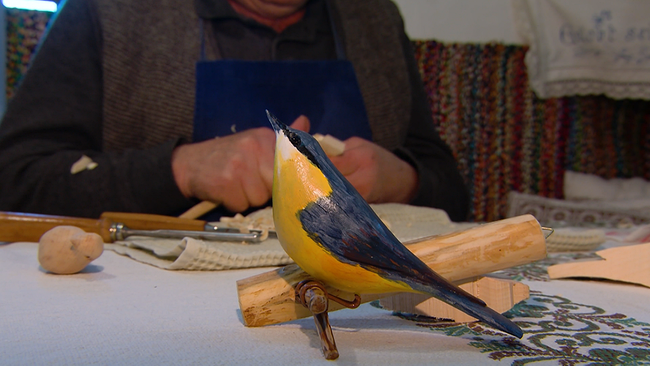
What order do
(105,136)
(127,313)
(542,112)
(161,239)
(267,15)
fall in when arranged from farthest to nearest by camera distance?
(542,112), (267,15), (105,136), (161,239), (127,313)

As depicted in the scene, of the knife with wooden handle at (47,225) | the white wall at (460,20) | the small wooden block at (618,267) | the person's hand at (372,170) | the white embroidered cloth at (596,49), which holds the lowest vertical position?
the small wooden block at (618,267)

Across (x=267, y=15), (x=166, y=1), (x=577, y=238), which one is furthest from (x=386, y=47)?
(x=577, y=238)

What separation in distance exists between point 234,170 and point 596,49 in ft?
3.63

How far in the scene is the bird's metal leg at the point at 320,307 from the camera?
24 centimetres

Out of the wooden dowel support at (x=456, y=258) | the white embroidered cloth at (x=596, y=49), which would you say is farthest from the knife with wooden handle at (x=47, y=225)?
the white embroidered cloth at (x=596, y=49)

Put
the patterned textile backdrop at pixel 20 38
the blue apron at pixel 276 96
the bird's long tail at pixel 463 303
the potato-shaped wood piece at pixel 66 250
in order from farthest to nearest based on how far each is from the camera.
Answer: the patterned textile backdrop at pixel 20 38, the blue apron at pixel 276 96, the potato-shaped wood piece at pixel 66 250, the bird's long tail at pixel 463 303

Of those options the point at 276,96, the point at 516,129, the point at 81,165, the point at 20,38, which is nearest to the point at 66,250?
the point at 81,165

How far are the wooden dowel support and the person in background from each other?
423 mm

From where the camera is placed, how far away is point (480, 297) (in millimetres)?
310

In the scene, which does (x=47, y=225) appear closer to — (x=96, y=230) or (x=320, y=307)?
(x=96, y=230)

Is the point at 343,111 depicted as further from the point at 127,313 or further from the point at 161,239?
the point at 127,313

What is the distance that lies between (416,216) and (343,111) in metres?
0.30

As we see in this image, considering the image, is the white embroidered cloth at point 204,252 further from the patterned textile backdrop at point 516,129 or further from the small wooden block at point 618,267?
the patterned textile backdrop at point 516,129

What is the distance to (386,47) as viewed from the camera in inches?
40.6
